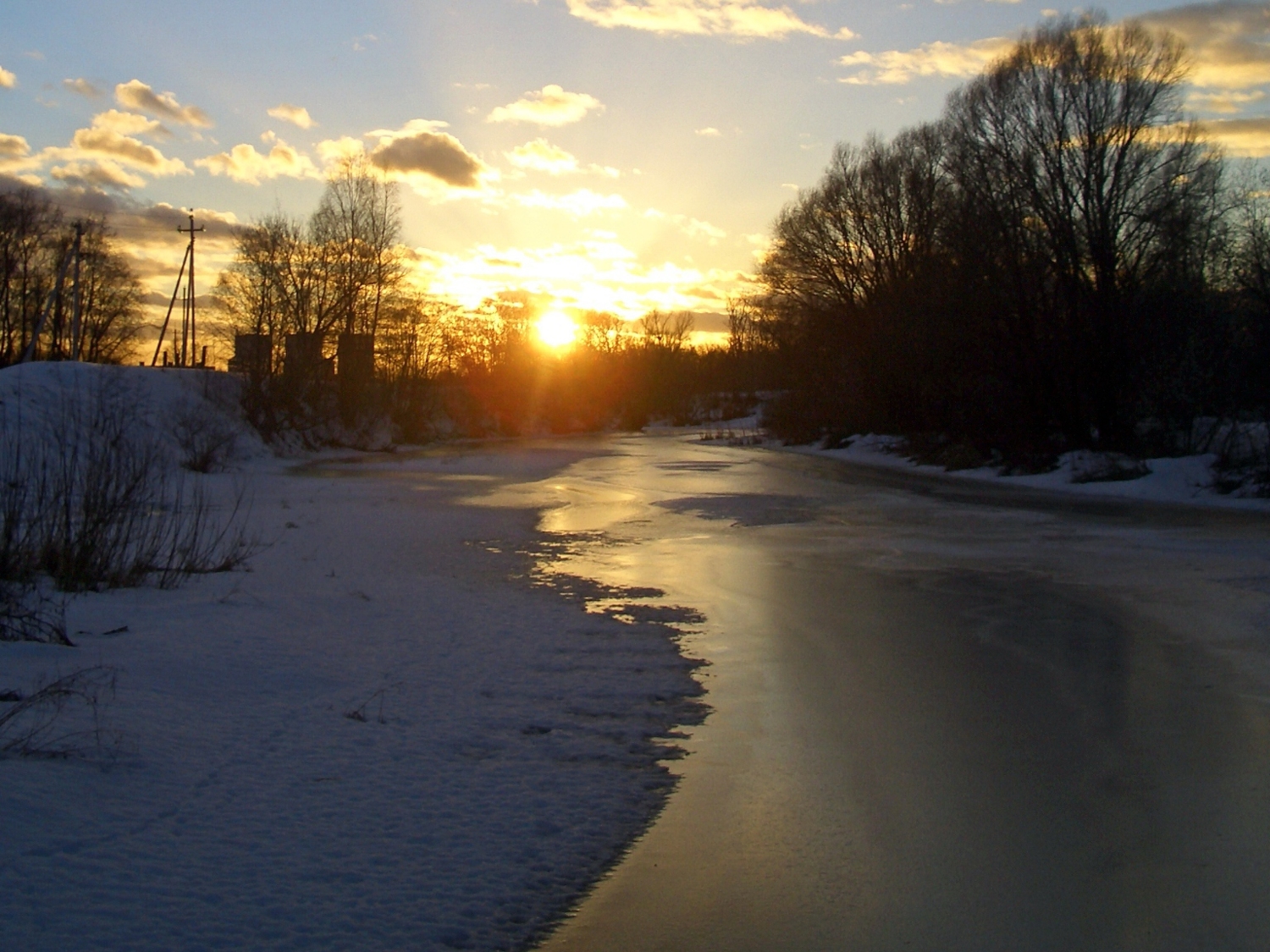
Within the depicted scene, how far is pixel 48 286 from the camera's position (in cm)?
6216

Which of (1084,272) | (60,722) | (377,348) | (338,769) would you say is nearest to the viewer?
(60,722)

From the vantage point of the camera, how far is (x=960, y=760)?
19.6ft

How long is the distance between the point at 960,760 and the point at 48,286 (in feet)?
225

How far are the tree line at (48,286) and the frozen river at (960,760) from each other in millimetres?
55904

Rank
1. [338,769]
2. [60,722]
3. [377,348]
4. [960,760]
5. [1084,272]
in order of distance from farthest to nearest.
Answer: [377,348], [1084,272], [960,760], [338,769], [60,722]

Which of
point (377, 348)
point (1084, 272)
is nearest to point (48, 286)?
point (377, 348)

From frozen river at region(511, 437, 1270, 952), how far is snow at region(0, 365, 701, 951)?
1.43 feet

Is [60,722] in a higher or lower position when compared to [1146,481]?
lower

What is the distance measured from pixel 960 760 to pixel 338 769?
3490 mm

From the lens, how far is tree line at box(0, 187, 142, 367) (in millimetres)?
59438

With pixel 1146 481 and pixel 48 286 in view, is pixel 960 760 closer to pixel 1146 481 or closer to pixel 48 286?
pixel 1146 481

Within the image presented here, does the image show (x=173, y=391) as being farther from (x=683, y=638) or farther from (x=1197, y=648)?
(x=1197, y=648)

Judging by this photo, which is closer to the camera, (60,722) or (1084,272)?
(60,722)

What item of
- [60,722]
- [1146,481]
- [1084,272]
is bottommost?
[60,722]
